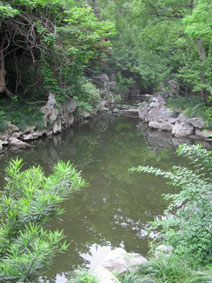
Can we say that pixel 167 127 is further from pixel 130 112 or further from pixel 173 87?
pixel 130 112

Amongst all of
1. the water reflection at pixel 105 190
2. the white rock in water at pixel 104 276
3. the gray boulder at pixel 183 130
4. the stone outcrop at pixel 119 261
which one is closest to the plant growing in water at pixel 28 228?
the white rock in water at pixel 104 276

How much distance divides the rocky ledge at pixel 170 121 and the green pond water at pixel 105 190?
0.89 m

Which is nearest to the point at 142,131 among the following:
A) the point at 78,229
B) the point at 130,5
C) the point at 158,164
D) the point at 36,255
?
the point at 158,164

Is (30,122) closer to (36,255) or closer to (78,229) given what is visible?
(78,229)

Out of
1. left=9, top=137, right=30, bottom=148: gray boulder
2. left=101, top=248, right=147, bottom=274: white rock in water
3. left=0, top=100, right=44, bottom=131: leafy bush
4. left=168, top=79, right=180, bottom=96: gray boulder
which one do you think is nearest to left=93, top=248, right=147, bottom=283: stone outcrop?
left=101, top=248, right=147, bottom=274: white rock in water

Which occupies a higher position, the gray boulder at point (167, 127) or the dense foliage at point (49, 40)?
the dense foliage at point (49, 40)

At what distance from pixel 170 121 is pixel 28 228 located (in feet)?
40.4

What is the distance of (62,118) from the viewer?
42.2ft

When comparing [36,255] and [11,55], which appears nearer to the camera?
[36,255]

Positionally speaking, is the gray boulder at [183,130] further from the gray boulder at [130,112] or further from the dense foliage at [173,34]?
the gray boulder at [130,112]

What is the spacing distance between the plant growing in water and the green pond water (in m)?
0.44

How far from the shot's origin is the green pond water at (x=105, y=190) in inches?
165

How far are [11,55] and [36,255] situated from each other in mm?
12709

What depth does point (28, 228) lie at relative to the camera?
6.26ft
